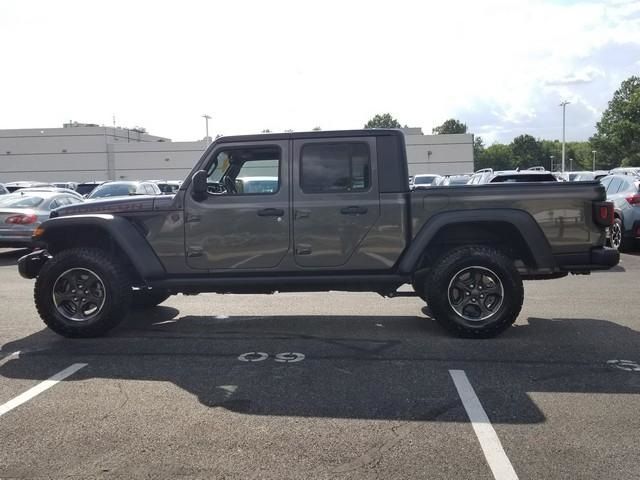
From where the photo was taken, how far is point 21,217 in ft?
43.3

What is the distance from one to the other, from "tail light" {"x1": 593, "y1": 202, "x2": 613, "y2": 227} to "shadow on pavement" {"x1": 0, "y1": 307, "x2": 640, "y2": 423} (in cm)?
115

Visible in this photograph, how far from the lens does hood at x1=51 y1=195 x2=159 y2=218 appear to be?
20.4 feet

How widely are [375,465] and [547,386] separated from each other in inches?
74.9

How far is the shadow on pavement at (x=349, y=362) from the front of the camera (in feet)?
Answer: 14.5

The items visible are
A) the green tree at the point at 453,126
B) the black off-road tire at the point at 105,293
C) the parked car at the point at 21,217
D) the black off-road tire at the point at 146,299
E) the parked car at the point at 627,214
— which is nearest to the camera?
the black off-road tire at the point at 105,293

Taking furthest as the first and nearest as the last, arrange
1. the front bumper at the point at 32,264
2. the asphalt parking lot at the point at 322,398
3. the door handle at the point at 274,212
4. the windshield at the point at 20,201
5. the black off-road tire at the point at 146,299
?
the windshield at the point at 20,201 → the black off-road tire at the point at 146,299 → the front bumper at the point at 32,264 → the door handle at the point at 274,212 → the asphalt parking lot at the point at 322,398

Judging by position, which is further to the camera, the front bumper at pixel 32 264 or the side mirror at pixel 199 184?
the front bumper at pixel 32 264

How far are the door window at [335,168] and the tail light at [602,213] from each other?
7.27ft

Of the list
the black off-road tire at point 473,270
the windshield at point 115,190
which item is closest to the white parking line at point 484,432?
the black off-road tire at point 473,270

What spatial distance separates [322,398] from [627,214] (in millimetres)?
10148

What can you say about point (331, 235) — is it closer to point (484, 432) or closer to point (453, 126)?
point (484, 432)

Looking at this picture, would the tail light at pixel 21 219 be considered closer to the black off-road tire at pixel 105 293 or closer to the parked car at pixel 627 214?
the black off-road tire at pixel 105 293

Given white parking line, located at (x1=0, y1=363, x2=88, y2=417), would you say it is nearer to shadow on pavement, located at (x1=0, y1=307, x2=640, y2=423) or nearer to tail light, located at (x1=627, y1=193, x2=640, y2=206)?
shadow on pavement, located at (x1=0, y1=307, x2=640, y2=423)

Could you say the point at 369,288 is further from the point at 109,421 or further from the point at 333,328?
the point at 109,421
